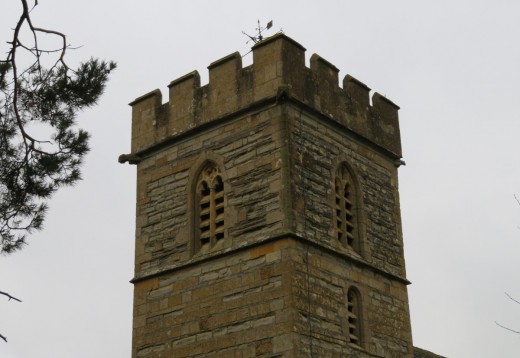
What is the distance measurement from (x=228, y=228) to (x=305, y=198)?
4.14 feet

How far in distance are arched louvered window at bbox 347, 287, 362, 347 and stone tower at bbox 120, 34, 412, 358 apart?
29 millimetres

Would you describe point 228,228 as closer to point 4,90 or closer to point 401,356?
point 401,356

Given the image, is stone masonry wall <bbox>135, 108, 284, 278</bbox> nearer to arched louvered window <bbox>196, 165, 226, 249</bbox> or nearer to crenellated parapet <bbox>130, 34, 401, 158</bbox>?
arched louvered window <bbox>196, 165, 226, 249</bbox>

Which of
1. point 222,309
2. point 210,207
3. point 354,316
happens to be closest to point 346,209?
point 354,316

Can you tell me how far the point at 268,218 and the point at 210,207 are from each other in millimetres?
1389

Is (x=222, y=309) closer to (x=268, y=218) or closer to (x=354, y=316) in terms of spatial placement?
(x=268, y=218)

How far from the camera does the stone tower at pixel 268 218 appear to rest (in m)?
15.5

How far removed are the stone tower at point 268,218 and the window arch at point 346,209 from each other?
2 centimetres

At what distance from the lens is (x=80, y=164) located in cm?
1077

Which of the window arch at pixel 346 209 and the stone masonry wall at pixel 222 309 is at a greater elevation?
the window arch at pixel 346 209

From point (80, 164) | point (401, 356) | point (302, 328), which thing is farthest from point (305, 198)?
point (80, 164)

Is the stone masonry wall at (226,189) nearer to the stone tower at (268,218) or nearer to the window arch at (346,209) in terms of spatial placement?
the stone tower at (268,218)

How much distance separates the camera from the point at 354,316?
16.3 m

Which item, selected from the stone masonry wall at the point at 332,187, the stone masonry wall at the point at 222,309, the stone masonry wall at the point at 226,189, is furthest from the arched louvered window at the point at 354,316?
the stone masonry wall at the point at 226,189
